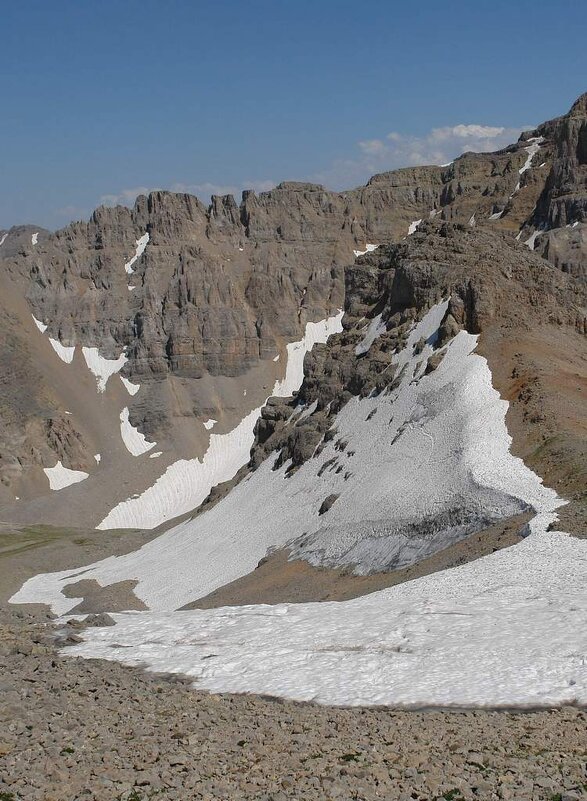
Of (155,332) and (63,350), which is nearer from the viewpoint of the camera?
(63,350)

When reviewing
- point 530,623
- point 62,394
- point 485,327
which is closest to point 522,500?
point 530,623

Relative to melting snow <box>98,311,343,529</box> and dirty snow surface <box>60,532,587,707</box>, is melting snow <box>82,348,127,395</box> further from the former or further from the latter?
dirty snow surface <box>60,532,587,707</box>

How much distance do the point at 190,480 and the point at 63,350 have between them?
47.0m

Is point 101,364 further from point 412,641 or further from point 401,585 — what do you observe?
point 412,641

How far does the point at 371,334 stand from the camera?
78000 mm

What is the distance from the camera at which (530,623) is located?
22.8m

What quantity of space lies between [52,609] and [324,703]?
47.4 m

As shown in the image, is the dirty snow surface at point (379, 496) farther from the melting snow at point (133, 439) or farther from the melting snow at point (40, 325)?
the melting snow at point (40, 325)

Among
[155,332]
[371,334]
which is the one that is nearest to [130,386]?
[155,332]

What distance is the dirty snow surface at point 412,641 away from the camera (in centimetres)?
1934

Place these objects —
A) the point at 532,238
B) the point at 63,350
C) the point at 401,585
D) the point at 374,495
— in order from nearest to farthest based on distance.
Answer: the point at 401,585 → the point at 374,495 → the point at 532,238 → the point at 63,350

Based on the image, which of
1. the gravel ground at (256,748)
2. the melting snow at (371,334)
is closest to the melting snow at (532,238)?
the melting snow at (371,334)

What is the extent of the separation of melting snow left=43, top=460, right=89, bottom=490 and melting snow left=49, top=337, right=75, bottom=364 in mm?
33271

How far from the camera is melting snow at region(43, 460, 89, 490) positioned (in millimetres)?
149375
